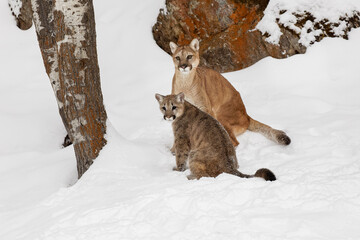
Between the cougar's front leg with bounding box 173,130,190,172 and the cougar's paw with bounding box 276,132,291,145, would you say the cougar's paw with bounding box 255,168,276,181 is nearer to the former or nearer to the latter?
the cougar's front leg with bounding box 173,130,190,172

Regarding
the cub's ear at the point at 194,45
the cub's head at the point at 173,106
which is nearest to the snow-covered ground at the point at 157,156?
the cub's head at the point at 173,106

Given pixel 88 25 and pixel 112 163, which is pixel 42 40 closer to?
pixel 88 25

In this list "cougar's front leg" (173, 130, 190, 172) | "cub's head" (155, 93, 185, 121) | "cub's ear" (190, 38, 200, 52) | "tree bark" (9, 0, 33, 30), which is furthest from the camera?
"tree bark" (9, 0, 33, 30)

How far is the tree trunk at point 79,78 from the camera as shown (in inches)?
225

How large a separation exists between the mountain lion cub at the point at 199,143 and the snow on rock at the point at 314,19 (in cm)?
361

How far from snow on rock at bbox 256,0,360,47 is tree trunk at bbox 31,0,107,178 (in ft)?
14.5

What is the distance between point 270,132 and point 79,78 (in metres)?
2.68

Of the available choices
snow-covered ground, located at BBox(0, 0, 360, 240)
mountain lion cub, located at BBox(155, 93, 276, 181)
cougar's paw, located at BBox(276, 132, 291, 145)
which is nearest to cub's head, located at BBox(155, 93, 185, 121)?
mountain lion cub, located at BBox(155, 93, 276, 181)

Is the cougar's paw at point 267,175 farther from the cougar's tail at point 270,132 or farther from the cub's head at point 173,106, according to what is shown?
the cub's head at point 173,106

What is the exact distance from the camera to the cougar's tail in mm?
6262

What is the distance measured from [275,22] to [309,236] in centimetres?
624

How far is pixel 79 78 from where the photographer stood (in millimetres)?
5832

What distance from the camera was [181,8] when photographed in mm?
9867

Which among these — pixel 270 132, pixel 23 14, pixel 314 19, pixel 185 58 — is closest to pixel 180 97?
pixel 185 58
